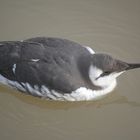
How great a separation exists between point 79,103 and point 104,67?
1.44ft

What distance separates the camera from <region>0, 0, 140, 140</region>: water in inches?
133

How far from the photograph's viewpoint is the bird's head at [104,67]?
10.6ft

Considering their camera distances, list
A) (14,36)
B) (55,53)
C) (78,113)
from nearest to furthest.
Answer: (55,53) < (78,113) < (14,36)

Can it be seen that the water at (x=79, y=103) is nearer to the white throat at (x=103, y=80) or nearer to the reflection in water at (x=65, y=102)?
the reflection in water at (x=65, y=102)

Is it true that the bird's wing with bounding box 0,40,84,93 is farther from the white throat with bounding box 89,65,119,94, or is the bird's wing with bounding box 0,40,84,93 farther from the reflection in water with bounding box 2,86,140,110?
the reflection in water with bounding box 2,86,140,110

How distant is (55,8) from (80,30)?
364 mm

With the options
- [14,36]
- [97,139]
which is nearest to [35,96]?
[97,139]

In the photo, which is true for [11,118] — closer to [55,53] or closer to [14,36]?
[55,53]

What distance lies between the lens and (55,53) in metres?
3.23

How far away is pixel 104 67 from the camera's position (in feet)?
10.6

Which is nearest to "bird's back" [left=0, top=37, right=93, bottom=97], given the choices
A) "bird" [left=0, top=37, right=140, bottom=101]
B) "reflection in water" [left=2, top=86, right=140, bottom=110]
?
"bird" [left=0, top=37, right=140, bottom=101]

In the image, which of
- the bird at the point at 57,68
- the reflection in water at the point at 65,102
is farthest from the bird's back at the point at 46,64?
the reflection in water at the point at 65,102

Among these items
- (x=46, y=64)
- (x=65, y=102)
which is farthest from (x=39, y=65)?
(x=65, y=102)

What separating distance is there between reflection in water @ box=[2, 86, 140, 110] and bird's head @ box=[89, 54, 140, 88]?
27 centimetres
